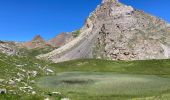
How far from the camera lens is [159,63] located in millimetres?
170125

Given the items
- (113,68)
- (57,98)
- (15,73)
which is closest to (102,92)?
(57,98)

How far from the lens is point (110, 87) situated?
221ft

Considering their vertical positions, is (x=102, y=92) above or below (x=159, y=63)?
below

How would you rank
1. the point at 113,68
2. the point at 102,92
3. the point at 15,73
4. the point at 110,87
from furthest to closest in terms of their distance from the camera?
1. the point at 113,68
2. the point at 15,73
3. the point at 110,87
4. the point at 102,92

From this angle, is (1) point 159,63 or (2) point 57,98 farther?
(1) point 159,63

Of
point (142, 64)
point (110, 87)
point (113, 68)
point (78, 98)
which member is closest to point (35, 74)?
point (110, 87)

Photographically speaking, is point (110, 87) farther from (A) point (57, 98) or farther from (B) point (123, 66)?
(B) point (123, 66)

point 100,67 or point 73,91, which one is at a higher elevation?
point 100,67

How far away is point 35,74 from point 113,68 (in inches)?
2842

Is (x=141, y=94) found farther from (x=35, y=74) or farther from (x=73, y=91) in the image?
(x=35, y=74)

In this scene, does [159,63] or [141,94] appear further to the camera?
[159,63]

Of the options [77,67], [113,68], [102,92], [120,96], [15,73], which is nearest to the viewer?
[120,96]

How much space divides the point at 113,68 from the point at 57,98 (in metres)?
113

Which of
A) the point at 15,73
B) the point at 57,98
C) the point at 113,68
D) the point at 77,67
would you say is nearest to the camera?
the point at 57,98
